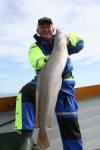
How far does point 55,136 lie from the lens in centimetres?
550

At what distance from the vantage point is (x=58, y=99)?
4.65 meters

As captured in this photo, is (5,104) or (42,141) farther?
(5,104)

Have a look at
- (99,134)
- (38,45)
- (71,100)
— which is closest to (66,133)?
(71,100)

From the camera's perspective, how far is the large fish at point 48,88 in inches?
160

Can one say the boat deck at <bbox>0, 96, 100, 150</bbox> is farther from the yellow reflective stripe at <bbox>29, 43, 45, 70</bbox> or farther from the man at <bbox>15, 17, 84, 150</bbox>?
the yellow reflective stripe at <bbox>29, 43, 45, 70</bbox>

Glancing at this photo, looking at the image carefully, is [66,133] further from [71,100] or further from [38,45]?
[38,45]

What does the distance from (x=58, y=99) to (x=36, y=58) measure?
52 centimetres

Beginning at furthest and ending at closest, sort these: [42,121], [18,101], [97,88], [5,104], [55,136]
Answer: [97,88], [55,136], [5,104], [18,101], [42,121]

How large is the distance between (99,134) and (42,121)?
92.4 inches

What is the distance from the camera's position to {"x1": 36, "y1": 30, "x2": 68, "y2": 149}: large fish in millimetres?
4059

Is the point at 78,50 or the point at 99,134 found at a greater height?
the point at 78,50

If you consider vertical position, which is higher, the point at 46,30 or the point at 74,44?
the point at 46,30

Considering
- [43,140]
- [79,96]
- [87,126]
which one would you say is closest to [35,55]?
[43,140]

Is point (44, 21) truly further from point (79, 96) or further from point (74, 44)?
point (79, 96)
